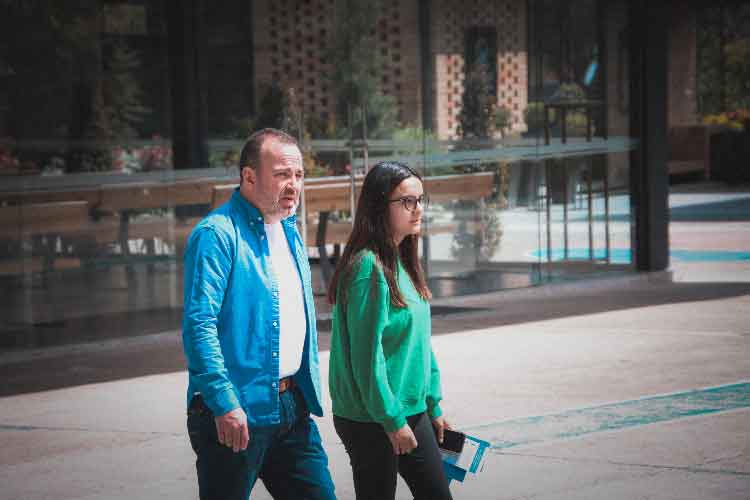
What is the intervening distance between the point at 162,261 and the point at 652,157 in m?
5.65

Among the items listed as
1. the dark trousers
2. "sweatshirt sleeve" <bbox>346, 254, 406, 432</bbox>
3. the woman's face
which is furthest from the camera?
the woman's face

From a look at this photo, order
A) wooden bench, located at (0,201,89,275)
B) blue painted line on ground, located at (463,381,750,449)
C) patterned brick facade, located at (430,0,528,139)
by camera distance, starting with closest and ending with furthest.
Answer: blue painted line on ground, located at (463,381,750,449) → wooden bench, located at (0,201,89,275) → patterned brick facade, located at (430,0,528,139)

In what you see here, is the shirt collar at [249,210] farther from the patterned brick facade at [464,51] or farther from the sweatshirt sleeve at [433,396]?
the patterned brick facade at [464,51]

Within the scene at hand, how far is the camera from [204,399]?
4121 millimetres

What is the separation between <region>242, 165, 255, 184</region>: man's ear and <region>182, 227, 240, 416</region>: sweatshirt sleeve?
24 cm

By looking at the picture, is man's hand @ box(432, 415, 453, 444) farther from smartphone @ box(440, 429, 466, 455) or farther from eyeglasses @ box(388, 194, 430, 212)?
eyeglasses @ box(388, 194, 430, 212)

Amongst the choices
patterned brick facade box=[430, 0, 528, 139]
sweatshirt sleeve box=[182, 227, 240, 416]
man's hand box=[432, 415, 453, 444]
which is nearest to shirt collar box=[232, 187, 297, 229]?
sweatshirt sleeve box=[182, 227, 240, 416]

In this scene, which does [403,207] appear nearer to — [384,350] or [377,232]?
[377,232]

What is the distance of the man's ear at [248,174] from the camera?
4336 mm

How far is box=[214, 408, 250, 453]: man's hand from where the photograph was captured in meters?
4.04

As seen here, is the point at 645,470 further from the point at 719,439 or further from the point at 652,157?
the point at 652,157

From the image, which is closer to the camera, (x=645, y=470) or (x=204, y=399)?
(x=204, y=399)

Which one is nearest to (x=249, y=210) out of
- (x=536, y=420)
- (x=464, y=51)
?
(x=536, y=420)

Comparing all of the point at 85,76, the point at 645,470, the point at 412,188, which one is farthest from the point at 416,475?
the point at 85,76
